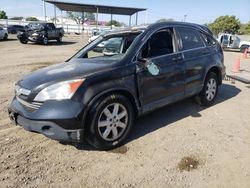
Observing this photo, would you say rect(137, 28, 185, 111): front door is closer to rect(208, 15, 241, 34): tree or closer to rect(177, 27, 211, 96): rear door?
rect(177, 27, 211, 96): rear door

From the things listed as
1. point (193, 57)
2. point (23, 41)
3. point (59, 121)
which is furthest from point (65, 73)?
point (23, 41)

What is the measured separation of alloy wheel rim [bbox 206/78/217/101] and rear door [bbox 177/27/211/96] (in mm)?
427

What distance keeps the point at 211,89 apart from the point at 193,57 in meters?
1.17

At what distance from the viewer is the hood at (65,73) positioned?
3840 mm

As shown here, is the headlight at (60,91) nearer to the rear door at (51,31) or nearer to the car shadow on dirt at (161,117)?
the car shadow on dirt at (161,117)

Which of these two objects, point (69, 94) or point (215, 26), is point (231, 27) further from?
point (69, 94)

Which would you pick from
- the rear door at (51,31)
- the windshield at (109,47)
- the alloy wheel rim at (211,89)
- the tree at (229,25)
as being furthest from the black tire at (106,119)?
the tree at (229,25)

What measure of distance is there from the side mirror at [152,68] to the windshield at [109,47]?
420 mm

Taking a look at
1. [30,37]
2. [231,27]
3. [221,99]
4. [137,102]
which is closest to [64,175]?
[137,102]

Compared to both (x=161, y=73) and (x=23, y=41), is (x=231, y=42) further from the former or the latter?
(x=161, y=73)

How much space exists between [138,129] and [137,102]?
2.42 feet

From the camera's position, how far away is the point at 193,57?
551 cm

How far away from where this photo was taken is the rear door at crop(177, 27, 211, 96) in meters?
5.36

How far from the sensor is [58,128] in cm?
364
